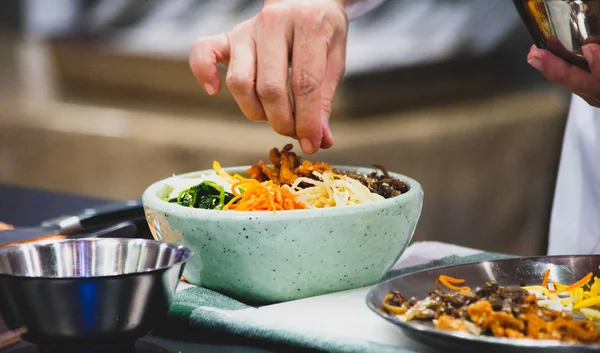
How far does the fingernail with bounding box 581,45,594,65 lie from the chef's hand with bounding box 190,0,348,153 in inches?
15.9

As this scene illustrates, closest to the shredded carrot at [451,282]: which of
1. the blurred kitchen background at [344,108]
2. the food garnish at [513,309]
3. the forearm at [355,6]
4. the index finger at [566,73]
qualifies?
the food garnish at [513,309]

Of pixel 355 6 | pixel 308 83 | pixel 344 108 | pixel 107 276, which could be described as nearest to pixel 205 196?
pixel 308 83

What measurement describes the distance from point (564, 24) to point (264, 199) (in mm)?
454

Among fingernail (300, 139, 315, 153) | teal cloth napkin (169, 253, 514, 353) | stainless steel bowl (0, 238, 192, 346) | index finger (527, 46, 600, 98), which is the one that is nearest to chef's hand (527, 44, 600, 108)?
index finger (527, 46, 600, 98)

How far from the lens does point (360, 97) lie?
385 cm

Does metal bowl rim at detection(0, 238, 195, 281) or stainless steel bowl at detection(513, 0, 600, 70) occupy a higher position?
stainless steel bowl at detection(513, 0, 600, 70)

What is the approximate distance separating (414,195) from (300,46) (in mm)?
300

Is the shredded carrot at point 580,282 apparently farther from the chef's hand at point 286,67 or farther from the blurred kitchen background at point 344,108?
the blurred kitchen background at point 344,108

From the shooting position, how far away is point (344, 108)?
389cm

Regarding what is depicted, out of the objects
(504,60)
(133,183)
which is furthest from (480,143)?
(133,183)

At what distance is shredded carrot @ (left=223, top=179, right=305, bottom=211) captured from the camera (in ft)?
3.55

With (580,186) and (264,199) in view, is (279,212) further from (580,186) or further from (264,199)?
(580,186)

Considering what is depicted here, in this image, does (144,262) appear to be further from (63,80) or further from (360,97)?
(63,80)

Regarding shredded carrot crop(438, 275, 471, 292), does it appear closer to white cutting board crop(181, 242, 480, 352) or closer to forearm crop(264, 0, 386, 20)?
white cutting board crop(181, 242, 480, 352)
